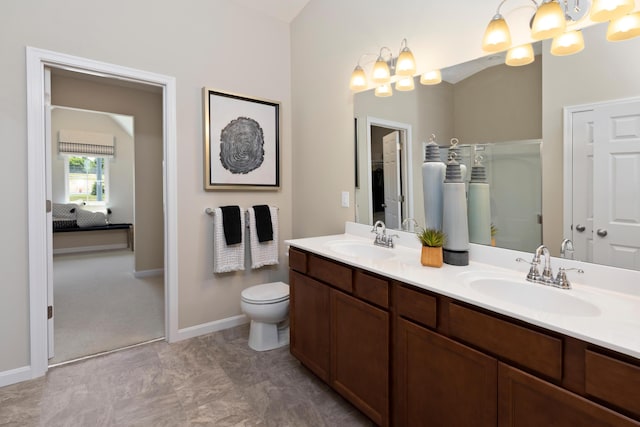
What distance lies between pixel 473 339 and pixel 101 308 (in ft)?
11.4

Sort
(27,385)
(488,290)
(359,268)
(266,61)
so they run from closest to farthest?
(488,290) → (359,268) → (27,385) → (266,61)

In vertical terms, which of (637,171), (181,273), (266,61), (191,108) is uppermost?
(266,61)

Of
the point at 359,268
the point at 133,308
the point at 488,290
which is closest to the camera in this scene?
the point at 488,290

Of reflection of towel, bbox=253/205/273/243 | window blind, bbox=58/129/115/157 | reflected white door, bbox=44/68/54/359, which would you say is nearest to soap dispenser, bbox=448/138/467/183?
reflection of towel, bbox=253/205/273/243

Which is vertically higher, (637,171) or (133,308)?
(637,171)

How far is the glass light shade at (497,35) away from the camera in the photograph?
1421 mm

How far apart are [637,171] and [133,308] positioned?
3819mm

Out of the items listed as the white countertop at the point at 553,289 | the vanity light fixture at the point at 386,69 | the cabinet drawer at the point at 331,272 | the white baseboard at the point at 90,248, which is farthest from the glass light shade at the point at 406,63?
the white baseboard at the point at 90,248

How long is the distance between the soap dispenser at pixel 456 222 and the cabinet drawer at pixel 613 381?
713 millimetres

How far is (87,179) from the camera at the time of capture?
6.70 m

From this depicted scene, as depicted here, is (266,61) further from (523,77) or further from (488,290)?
(488,290)

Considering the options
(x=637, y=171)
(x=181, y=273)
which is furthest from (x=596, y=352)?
(x=181, y=273)

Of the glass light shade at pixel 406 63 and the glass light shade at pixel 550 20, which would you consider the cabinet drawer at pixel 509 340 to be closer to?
the glass light shade at pixel 550 20

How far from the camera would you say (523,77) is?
146 centimetres
